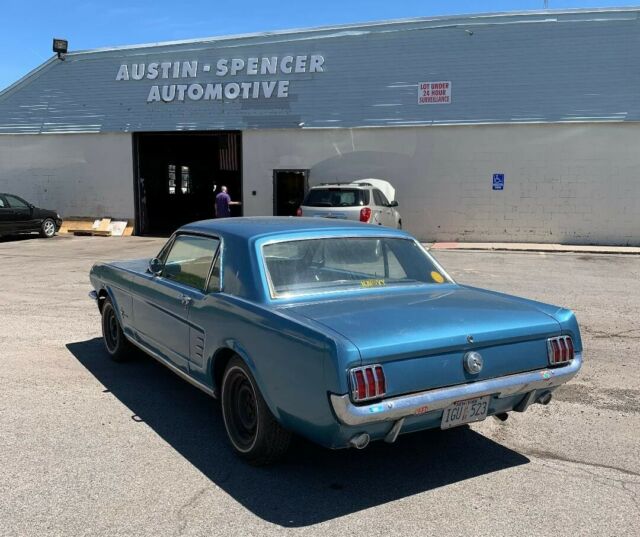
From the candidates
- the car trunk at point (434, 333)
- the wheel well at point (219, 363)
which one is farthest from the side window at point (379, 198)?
the wheel well at point (219, 363)

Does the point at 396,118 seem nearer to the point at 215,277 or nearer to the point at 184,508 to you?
the point at 215,277

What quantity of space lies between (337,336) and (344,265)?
1336 millimetres

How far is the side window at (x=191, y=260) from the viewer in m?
4.56

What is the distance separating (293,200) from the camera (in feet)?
67.8

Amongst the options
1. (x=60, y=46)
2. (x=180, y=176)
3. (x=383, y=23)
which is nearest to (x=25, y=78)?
(x=60, y=46)

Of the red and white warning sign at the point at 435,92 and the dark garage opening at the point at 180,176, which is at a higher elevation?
the red and white warning sign at the point at 435,92

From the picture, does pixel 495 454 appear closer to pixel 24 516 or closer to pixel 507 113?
pixel 24 516

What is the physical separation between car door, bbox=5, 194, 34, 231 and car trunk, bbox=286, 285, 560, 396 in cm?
1792

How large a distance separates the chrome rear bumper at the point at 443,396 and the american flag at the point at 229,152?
19.3 m

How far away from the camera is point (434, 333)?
3.37 metres

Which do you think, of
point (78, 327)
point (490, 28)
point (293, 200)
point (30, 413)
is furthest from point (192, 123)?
point (30, 413)

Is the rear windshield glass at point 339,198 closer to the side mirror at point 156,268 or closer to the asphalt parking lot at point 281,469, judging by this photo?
the asphalt parking lot at point 281,469

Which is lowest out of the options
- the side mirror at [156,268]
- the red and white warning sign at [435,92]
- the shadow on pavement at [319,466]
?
the shadow on pavement at [319,466]

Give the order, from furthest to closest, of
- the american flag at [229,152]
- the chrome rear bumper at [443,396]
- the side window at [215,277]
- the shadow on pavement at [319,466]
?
the american flag at [229,152]
the side window at [215,277]
the shadow on pavement at [319,466]
the chrome rear bumper at [443,396]
